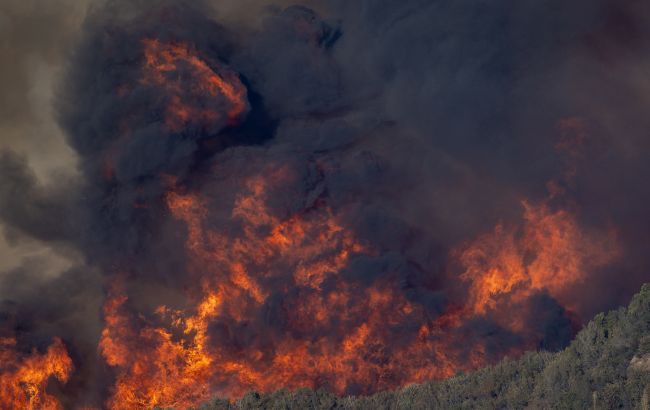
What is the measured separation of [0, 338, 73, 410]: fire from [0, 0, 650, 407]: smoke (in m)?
1.12

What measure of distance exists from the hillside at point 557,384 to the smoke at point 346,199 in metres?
12.2

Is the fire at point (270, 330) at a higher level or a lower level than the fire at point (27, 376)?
higher

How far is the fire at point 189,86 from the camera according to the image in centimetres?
5747

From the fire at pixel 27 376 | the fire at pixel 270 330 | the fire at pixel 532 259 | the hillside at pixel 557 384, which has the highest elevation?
the hillside at pixel 557 384

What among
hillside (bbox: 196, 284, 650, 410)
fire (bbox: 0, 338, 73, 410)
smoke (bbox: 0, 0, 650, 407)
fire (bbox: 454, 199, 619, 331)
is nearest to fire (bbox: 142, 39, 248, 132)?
smoke (bbox: 0, 0, 650, 407)

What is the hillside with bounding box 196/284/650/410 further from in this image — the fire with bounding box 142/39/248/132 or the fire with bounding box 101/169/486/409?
the fire with bounding box 142/39/248/132

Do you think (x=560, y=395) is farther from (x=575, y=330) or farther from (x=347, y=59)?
(x=347, y=59)

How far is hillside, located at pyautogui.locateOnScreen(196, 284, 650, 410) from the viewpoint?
3322cm

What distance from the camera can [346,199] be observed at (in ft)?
186

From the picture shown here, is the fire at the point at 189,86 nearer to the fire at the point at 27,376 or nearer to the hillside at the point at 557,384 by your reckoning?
the fire at the point at 27,376

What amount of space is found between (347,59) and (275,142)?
24.4 ft

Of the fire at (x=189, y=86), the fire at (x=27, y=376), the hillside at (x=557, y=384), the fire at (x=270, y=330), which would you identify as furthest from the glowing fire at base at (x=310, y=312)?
the hillside at (x=557, y=384)

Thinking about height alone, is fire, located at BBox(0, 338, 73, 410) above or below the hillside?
below

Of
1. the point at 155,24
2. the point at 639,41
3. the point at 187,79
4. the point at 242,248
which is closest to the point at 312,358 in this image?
the point at 242,248
